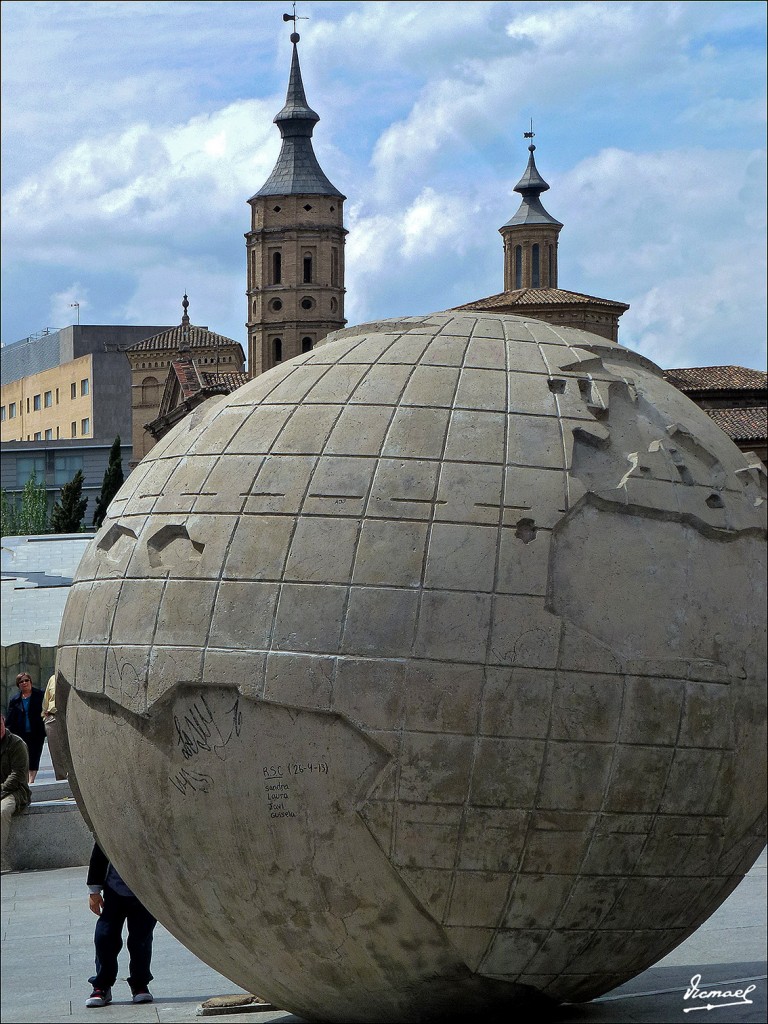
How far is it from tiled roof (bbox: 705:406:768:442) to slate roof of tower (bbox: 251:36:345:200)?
91.4 feet

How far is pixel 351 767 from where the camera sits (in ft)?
18.9

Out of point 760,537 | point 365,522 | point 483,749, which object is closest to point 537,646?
point 483,749

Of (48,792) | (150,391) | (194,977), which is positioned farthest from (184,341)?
(194,977)

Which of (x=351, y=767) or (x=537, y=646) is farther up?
(x=537, y=646)

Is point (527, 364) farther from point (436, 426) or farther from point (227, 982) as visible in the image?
point (227, 982)

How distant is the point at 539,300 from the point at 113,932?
58.4m

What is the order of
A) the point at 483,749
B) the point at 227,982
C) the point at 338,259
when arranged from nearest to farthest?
1. the point at 483,749
2. the point at 227,982
3. the point at 338,259

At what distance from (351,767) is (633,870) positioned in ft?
4.11

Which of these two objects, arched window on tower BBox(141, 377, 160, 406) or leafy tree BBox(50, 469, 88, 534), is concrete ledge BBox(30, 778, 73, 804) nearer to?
leafy tree BBox(50, 469, 88, 534)

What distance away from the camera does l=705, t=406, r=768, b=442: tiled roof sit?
5444 centimetres

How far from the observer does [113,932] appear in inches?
300

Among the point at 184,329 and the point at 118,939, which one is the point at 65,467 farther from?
the point at 118,939

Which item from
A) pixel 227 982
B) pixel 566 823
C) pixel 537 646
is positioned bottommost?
pixel 227 982

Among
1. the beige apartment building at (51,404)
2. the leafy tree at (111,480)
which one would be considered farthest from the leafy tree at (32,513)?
the beige apartment building at (51,404)
